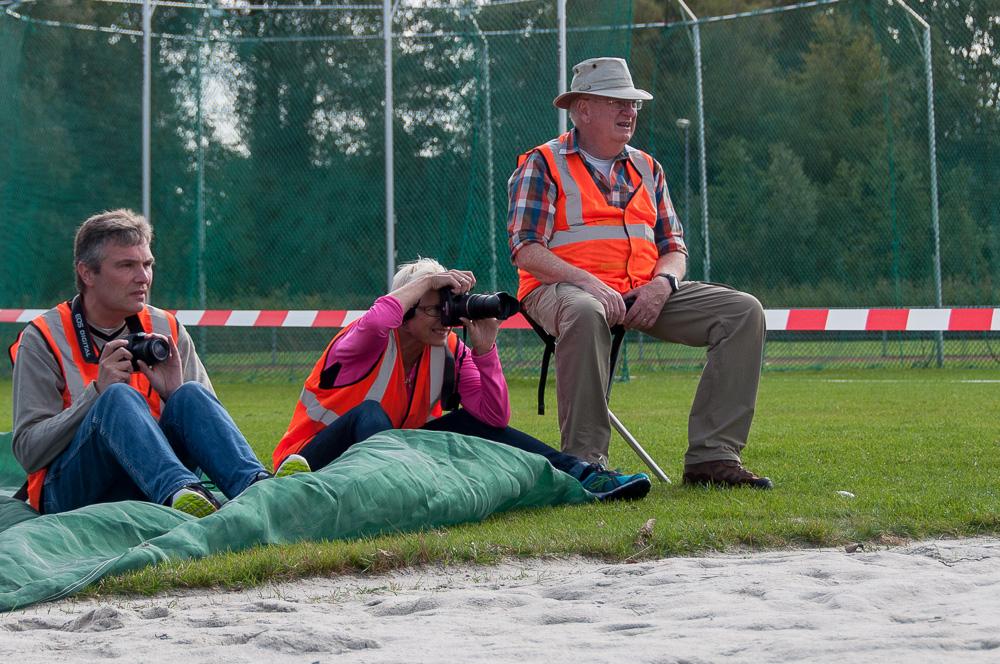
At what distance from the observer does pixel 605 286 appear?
3.74 m

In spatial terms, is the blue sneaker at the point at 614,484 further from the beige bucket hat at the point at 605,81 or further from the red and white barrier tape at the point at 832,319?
the red and white barrier tape at the point at 832,319

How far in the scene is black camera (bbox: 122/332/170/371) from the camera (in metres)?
3.04

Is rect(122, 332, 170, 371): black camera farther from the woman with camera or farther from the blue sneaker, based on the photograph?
the blue sneaker

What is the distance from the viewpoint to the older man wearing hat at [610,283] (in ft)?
11.9

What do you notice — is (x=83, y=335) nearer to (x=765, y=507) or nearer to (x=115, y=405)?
(x=115, y=405)

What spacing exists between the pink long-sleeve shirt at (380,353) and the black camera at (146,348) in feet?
1.87

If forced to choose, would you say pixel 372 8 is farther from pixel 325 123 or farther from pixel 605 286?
pixel 605 286

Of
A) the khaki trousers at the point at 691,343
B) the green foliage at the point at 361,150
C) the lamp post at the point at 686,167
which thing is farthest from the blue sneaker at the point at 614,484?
the lamp post at the point at 686,167

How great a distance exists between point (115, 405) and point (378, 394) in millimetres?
891

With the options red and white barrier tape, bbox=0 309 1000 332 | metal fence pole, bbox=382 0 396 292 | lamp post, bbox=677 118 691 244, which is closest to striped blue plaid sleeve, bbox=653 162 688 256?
red and white barrier tape, bbox=0 309 1000 332

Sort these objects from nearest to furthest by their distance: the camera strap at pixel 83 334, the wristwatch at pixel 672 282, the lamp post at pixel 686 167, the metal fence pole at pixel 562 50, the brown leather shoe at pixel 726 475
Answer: the camera strap at pixel 83 334, the brown leather shoe at pixel 726 475, the wristwatch at pixel 672 282, the metal fence pole at pixel 562 50, the lamp post at pixel 686 167

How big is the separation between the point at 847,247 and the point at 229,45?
6.47 m

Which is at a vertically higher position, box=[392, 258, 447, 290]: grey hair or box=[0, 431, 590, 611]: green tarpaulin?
box=[392, 258, 447, 290]: grey hair

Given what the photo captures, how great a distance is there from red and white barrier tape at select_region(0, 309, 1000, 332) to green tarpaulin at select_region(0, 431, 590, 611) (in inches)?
148
